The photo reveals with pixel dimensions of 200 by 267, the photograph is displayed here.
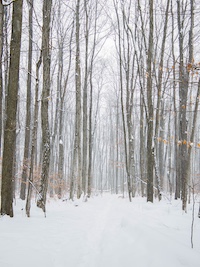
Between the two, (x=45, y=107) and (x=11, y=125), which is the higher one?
(x=45, y=107)

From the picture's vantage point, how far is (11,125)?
4.29 metres

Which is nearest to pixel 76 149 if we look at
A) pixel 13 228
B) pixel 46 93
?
pixel 46 93

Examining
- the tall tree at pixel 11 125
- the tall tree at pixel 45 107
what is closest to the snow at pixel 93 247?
the tall tree at pixel 11 125

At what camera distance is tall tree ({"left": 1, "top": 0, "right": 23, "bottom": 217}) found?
4.21m

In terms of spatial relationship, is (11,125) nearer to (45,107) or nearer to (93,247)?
(45,107)

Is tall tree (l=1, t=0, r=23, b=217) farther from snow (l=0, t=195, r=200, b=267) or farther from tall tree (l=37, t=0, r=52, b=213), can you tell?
tall tree (l=37, t=0, r=52, b=213)

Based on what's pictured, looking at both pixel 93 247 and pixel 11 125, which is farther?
pixel 11 125

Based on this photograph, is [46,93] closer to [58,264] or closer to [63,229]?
[63,229]

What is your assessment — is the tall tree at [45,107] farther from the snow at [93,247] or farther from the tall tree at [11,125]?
the snow at [93,247]

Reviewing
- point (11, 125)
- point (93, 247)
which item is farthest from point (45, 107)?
point (93, 247)

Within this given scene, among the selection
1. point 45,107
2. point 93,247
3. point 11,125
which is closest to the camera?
point 93,247

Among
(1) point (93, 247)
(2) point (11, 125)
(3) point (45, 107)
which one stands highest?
(3) point (45, 107)

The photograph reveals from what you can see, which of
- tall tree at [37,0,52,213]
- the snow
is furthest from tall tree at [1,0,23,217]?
tall tree at [37,0,52,213]

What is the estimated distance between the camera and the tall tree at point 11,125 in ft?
13.8
